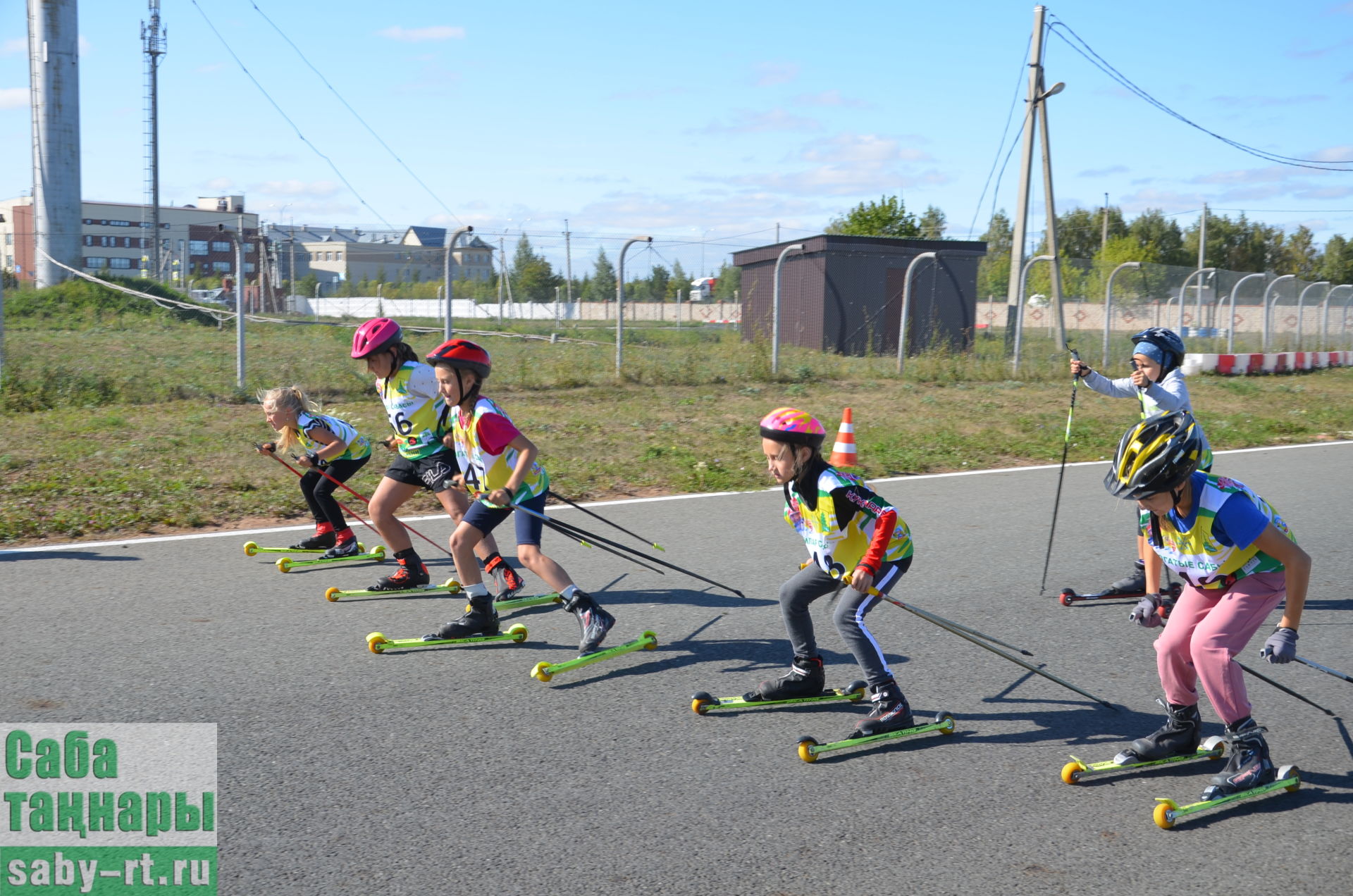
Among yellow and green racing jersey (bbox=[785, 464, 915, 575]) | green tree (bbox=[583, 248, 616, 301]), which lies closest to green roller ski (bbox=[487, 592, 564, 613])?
yellow and green racing jersey (bbox=[785, 464, 915, 575])

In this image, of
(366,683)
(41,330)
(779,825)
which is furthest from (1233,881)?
(41,330)

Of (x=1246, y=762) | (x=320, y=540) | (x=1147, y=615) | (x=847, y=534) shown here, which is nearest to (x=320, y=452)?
(x=320, y=540)

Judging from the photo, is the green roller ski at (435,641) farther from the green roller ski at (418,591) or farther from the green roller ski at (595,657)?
the green roller ski at (418,591)

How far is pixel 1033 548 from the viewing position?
27.2 feet

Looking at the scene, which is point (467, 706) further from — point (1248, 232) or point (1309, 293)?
point (1248, 232)

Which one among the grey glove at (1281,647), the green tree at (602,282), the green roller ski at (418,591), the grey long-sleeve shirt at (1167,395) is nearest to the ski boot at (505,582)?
the green roller ski at (418,591)

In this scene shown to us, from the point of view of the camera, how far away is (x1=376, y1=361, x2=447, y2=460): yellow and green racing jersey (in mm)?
6719

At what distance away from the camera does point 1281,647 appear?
12.4ft

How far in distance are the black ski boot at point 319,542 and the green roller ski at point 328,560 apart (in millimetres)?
172

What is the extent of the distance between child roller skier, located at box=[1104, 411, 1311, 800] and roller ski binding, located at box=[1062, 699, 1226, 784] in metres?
0.19

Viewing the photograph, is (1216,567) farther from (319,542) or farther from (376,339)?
(319,542)

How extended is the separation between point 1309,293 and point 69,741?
3285 cm

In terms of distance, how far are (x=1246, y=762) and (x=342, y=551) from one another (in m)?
5.83

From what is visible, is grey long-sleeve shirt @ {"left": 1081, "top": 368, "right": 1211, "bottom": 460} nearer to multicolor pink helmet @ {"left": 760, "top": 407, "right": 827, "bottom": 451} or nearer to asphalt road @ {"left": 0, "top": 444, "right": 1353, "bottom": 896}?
asphalt road @ {"left": 0, "top": 444, "right": 1353, "bottom": 896}
